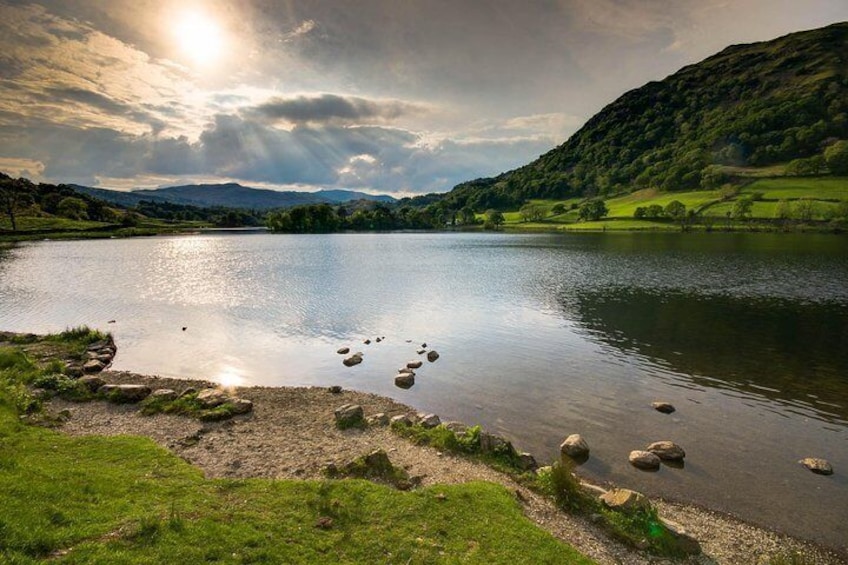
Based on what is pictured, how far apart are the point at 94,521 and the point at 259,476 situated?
6.75m

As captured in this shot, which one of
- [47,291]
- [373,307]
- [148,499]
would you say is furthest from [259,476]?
[47,291]

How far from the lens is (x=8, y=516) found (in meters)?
11.1

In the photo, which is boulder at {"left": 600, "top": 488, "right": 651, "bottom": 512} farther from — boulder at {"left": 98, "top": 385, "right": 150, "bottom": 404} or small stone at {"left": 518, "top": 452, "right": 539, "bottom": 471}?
boulder at {"left": 98, "top": 385, "right": 150, "bottom": 404}

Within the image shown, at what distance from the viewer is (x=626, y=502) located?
16391 mm

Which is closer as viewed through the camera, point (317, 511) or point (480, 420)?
point (317, 511)

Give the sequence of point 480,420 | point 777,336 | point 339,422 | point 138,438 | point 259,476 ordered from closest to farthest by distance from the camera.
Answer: point 259,476 → point 138,438 → point 339,422 → point 480,420 → point 777,336

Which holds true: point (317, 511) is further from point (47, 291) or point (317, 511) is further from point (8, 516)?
point (47, 291)

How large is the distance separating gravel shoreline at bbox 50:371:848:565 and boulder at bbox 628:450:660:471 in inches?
102

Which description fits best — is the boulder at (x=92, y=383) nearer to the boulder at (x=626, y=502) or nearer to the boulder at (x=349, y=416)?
the boulder at (x=349, y=416)

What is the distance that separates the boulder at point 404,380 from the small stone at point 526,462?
1282 centimetres

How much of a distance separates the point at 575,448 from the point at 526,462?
10.8ft

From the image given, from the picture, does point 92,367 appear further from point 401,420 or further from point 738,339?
point 738,339

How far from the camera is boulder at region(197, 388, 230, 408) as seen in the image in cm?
2605

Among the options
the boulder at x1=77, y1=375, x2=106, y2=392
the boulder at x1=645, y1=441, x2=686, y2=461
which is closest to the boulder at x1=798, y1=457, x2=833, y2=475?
the boulder at x1=645, y1=441, x2=686, y2=461
